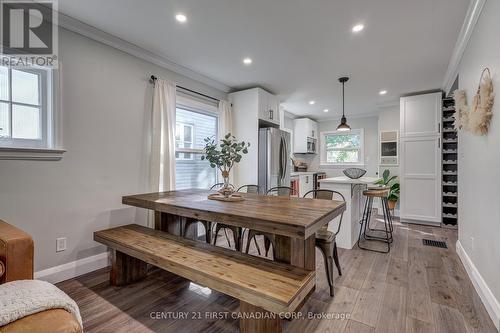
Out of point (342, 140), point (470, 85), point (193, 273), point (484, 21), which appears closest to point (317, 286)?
point (193, 273)

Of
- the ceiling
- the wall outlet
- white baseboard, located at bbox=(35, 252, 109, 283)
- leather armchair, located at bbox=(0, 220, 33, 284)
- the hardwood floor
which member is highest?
the ceiling

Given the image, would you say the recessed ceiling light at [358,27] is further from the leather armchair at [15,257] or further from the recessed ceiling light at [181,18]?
the leather armchair at [15,257]

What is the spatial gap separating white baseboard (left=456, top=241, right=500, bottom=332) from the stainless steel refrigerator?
2664 mm

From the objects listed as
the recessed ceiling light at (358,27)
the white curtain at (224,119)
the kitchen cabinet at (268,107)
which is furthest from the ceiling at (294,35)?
the white curtain at (224,119)

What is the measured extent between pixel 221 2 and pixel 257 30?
20.7 inches

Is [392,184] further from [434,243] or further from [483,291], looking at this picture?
[483,291]

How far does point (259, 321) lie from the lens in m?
1.37

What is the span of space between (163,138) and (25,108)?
1328mm

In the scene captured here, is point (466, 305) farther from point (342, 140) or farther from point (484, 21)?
point (342, 140)

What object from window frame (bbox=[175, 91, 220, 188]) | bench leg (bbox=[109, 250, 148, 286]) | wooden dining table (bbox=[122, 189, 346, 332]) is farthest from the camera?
window frame (bbox=[175, 91, 220, 188])

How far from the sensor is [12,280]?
1.36m

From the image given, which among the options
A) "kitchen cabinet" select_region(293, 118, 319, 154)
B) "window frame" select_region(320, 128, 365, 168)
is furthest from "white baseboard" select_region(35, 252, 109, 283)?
"window frame" select_region(320, 128, 365, 168)

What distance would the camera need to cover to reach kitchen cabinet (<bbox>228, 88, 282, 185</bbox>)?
407 centimetres

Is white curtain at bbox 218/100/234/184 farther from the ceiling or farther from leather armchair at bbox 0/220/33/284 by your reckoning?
leather armchair at bbox 0/220/33/284
